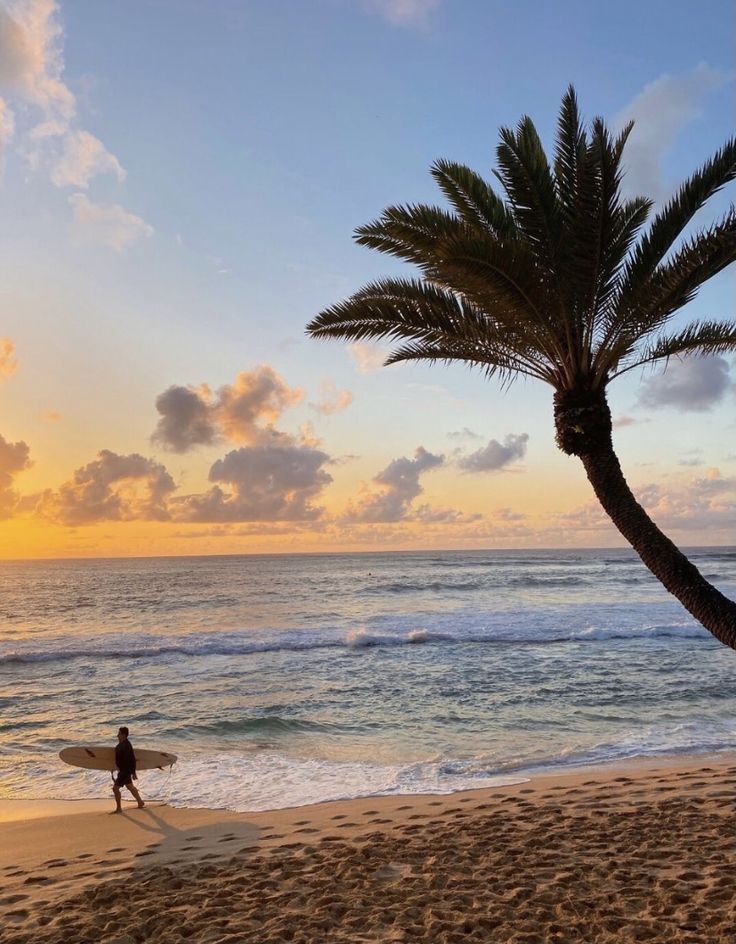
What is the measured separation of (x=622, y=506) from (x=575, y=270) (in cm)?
251

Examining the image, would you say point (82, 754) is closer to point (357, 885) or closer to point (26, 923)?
point (26, 923)

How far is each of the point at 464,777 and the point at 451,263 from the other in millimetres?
8720

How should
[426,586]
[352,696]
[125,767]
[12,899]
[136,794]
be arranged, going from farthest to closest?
[426,586]
[352,696]
[125,767]
[136,794]
[12,899]

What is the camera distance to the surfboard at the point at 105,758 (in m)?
11.4

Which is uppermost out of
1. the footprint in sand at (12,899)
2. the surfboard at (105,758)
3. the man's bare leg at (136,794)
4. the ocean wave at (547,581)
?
the footprint in sand at (12,899)

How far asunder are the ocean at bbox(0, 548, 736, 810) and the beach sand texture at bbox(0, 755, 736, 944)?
1353mm

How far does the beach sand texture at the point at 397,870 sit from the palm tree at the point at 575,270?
8.51 ft

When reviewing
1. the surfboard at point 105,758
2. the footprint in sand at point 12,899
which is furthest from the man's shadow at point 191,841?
the surfboard at point 105,758

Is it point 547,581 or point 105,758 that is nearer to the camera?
point 105,758

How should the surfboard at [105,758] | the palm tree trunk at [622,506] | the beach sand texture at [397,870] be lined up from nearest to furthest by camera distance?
the beach sand texture at [397,870], the palm tree trunk at [622,506], the surfboard at [105,758]

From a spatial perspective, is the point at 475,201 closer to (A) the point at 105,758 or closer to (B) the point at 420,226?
(B) the point at 420,226

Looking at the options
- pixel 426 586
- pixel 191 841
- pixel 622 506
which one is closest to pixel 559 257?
pixel 622 506

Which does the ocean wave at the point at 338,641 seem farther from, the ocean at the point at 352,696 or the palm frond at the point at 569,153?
the palm frond at the point at 569,153

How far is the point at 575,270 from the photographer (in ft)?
23.3
